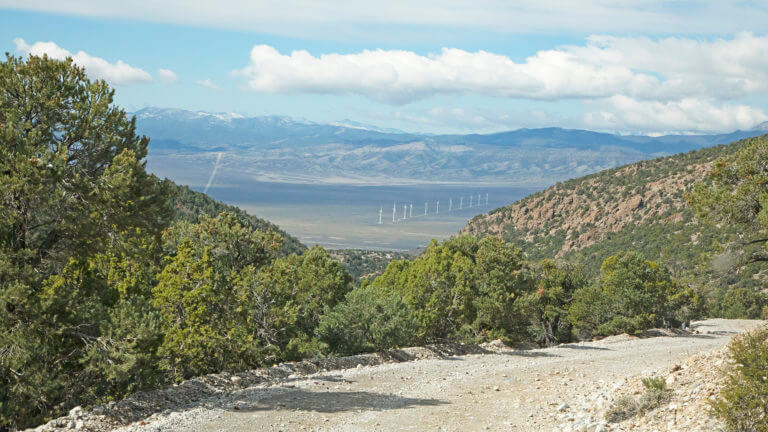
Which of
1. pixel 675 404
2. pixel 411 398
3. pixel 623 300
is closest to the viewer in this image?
pixel 675 404

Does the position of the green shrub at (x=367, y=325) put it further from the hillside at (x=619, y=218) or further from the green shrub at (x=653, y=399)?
the hillside at (x=619, y=218)

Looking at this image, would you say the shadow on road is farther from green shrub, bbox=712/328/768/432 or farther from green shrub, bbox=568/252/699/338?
green shrub, bbox=568/252/699/338

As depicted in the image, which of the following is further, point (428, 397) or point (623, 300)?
point (623, 300)

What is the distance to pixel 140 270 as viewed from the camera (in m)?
20.0

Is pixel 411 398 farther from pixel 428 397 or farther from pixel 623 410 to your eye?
pixel 623 410

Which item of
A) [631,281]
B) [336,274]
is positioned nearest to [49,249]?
[336,274]

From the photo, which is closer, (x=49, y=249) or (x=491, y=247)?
(x=49, y=249)

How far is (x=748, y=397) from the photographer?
1085cm

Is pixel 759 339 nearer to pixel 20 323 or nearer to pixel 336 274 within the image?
pixel 20 323

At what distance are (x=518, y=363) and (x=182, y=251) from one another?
1438 centimetres

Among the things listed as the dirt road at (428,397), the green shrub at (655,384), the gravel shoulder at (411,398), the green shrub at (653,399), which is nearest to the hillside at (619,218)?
the dirt road at (428,397)

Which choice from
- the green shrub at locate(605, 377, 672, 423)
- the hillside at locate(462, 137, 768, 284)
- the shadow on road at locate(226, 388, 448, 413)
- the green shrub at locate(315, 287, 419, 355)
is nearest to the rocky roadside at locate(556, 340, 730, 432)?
the green shrub at locate(605, 377, 672, 423)

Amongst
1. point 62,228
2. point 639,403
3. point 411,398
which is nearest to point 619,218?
point 411,398

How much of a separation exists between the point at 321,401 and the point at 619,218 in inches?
4142
